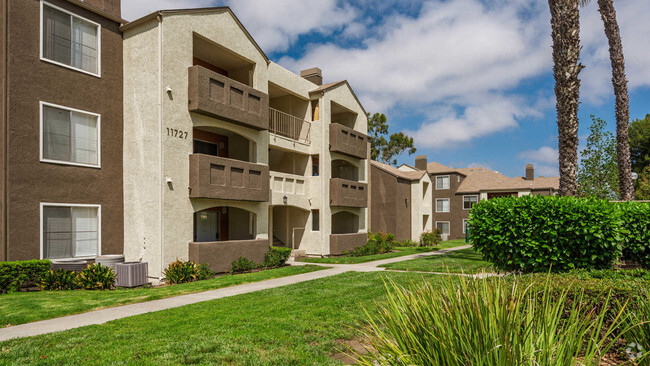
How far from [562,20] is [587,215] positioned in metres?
7.02

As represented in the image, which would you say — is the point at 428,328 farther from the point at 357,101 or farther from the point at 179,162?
the point at 357,101

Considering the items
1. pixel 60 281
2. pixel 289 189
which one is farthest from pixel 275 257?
pixel 60 281

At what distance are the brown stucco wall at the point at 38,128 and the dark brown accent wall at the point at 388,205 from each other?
814 inches

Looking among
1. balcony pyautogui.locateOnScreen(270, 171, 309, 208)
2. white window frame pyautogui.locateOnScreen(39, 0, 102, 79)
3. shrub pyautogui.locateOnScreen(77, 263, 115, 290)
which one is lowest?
shrub pyautogui.locateOnScreen(77, 263, 115, 290)

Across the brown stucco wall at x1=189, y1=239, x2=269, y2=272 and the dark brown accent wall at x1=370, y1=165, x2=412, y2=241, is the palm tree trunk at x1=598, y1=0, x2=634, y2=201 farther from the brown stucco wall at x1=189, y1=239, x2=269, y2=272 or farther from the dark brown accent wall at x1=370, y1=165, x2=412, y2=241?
the dark brown accent wall at x1=370, y1=165, x2=412, y2=241

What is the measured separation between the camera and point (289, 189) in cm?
2153

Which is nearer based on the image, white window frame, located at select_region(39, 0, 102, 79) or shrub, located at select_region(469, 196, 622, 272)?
shrub, located at select_region(469, 196, 622, 272)

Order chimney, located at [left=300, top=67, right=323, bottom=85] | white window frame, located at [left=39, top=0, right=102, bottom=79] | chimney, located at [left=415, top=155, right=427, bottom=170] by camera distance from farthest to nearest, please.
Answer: chimney, located at [left=415, top=155, right=427, bottom=170] < chimney, located at [left=300, top=67, right=323, bottom=85] < white window frame, located at [left=39, top=0, right=102, bottom=79]

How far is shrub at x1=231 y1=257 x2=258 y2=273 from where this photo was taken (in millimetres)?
16234

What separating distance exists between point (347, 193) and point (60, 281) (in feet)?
51.8

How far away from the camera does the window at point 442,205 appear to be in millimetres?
47969

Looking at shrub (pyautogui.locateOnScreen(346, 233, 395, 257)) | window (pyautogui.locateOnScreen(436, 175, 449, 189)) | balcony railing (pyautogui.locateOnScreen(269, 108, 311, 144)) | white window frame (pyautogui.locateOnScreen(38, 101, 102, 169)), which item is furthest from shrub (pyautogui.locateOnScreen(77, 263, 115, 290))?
window (pyautogui.locateOnScreen(436, 175, 449, 189))

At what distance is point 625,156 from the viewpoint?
1767cm

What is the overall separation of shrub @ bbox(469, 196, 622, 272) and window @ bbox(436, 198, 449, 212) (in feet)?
126
